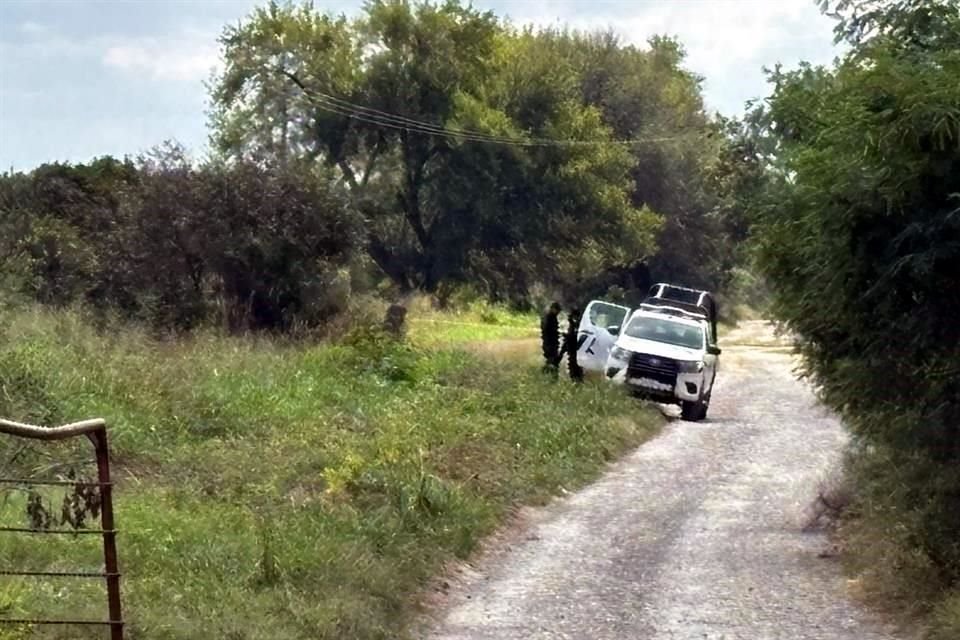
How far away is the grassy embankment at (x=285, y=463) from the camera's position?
9352 mm

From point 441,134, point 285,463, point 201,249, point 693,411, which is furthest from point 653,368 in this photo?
point 441,134

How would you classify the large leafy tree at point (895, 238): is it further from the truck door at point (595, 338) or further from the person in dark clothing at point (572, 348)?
the truck door at point (595, 338)

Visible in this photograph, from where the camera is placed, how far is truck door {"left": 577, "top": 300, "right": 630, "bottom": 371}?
27094 mm

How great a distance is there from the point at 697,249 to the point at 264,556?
48.0 m

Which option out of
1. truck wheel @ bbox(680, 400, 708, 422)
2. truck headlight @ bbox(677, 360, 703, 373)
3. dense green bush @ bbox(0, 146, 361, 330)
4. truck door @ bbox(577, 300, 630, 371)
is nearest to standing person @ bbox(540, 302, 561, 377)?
truck door @ bbox(577, 300, 630, 371)

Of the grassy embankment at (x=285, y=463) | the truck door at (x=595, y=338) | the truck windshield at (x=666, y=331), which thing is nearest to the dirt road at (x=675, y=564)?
the grassy embankment at (x=285, y=463)

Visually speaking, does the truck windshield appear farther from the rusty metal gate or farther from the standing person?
the rusty metal gate

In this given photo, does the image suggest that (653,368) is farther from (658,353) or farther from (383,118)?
(383,118)

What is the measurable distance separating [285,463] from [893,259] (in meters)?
7.05

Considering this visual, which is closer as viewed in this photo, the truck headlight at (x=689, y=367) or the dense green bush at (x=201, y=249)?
the truck headlight at (x=689, y=367)

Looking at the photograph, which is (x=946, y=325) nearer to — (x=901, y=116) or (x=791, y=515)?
(x=901, y=116)

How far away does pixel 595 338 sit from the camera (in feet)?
90.4

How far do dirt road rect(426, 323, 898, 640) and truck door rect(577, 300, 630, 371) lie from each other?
5.91 metres

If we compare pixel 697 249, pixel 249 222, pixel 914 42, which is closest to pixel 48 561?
pixel 914 42
